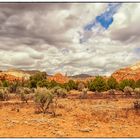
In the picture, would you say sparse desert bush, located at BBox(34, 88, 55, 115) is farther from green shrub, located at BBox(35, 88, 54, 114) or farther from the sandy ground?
the sandy ground

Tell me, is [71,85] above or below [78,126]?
above

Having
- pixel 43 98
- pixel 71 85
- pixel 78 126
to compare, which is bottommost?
pixel 78 126

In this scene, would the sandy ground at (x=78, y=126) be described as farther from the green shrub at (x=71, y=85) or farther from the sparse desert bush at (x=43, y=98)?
the green shrub at (x=71, y=85)

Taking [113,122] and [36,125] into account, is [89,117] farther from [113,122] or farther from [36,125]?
[36,125]

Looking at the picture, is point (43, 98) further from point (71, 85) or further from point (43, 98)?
point (71, 85)

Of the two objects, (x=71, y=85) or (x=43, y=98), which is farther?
(x=71, y=85)

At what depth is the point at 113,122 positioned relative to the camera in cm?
1880

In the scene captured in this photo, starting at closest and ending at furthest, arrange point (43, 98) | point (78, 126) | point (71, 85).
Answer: point (78, 126) < point (43, 98) < point (71, 85)

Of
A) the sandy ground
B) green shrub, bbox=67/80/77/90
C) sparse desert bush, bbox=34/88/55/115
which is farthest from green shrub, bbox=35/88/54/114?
green shrub, bbox=67/80/77/90

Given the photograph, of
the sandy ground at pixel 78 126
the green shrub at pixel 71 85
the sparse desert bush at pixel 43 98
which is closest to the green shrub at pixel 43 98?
the sparse desert bush at pixel 43 98

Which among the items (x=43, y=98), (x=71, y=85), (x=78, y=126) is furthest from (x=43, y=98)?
(x=71, y=85)

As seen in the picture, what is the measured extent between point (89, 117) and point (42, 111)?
498cm

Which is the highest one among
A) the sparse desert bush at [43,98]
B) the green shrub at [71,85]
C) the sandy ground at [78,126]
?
the green shrub at [71,85]

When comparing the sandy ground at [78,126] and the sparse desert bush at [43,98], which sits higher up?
the sparse desert bush at [43,98]
